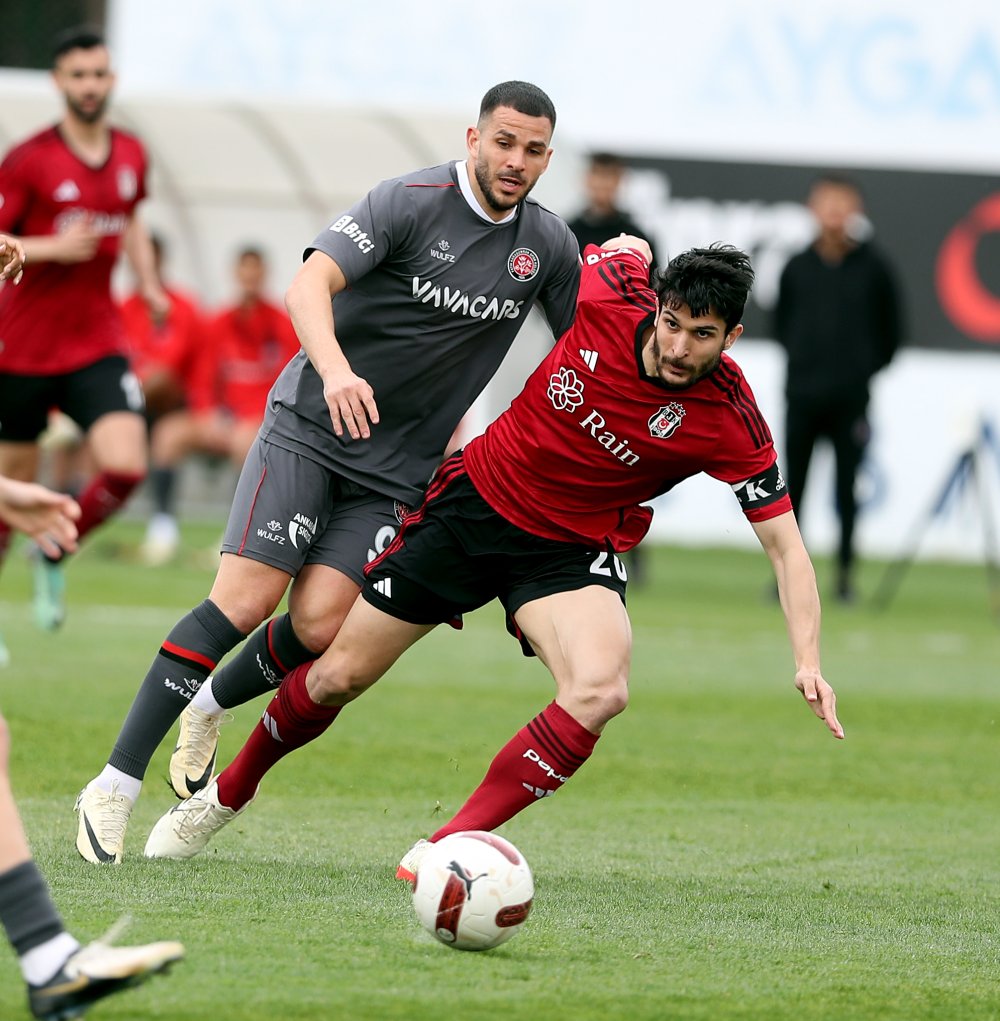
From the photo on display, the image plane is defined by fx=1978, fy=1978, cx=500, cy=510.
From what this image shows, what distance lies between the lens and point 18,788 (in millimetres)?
6539

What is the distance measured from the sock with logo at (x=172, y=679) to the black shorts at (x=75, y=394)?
11.6 ft

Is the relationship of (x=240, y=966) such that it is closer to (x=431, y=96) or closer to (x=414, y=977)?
(x=414, y=977)

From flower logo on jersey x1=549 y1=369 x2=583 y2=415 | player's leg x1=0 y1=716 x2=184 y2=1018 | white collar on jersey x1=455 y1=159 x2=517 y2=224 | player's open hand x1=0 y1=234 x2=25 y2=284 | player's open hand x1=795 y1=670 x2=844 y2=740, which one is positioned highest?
white collar on jersey x1=455 y1=159 x2=517 y2=224

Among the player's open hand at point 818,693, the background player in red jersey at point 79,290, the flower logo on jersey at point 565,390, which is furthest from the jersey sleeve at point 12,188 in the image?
the player's open hand at point 818,693

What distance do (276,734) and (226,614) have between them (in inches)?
15.0

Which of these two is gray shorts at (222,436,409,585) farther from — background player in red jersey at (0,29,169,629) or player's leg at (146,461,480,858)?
background player in red jersey at (0,29,169,629)

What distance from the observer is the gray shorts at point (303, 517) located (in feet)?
19.1

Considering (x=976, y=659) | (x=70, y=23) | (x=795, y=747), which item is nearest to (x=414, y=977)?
(x=795, y=747)

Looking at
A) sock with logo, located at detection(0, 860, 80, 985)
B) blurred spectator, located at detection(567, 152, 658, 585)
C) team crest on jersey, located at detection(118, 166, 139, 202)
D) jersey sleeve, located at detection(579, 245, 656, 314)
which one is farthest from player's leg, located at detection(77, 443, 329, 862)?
blurred spectator, located at detection(567, 152, 658, 585)

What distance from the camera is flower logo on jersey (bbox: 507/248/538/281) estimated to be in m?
5.89

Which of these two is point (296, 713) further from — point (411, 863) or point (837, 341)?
point (837, 341)

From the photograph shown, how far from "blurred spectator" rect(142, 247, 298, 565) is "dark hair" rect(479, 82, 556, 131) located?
10376 millimetres

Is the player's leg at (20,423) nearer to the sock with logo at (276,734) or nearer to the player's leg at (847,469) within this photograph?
the sock with logo at (276,734)

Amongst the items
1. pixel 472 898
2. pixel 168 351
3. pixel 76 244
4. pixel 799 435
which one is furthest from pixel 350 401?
pixel 168 351
